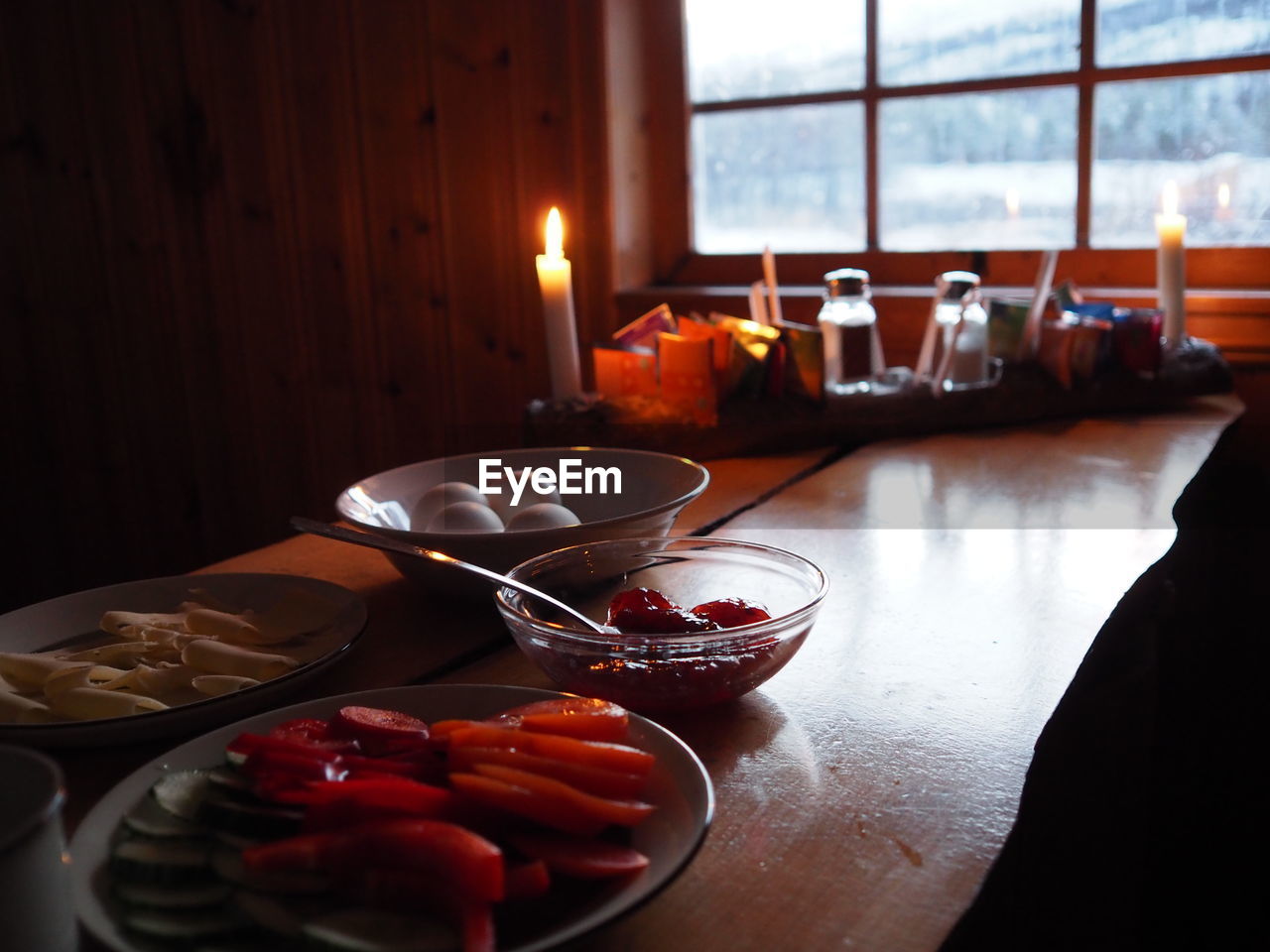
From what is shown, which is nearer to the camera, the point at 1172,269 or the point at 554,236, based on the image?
the point at 554,236

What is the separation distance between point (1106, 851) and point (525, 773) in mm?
883

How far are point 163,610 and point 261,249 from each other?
5.25 feet

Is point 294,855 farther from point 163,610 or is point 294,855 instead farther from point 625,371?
point 625,371

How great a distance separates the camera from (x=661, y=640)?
0.65 metres

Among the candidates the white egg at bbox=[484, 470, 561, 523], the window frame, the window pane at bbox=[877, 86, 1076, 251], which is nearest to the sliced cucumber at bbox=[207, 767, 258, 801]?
the white egg at bbox=[484, 470, 561, 523]

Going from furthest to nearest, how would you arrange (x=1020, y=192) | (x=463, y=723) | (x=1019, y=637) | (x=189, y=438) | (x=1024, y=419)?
(x=189, y=438), (x=1020, y=192), (x=1024, y=419), (x=1019, y=637), (x=463, y=723)

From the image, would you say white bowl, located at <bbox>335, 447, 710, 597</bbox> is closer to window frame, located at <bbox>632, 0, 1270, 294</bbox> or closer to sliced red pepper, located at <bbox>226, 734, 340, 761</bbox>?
sliced red pepper, located at <bbox>226, 734, 340, 761</bbox>

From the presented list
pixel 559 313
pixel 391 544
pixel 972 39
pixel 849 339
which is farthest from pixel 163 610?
pixel 972 39

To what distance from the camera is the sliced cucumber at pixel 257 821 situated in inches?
18.6

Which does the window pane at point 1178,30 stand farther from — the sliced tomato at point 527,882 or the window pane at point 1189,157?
the sliced tomato at point 527,882

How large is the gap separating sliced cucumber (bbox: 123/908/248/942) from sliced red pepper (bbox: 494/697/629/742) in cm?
16

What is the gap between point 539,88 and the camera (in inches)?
82.4

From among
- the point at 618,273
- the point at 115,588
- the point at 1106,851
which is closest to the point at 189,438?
the point at 618,273

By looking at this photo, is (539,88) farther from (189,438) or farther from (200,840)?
(200,840)
